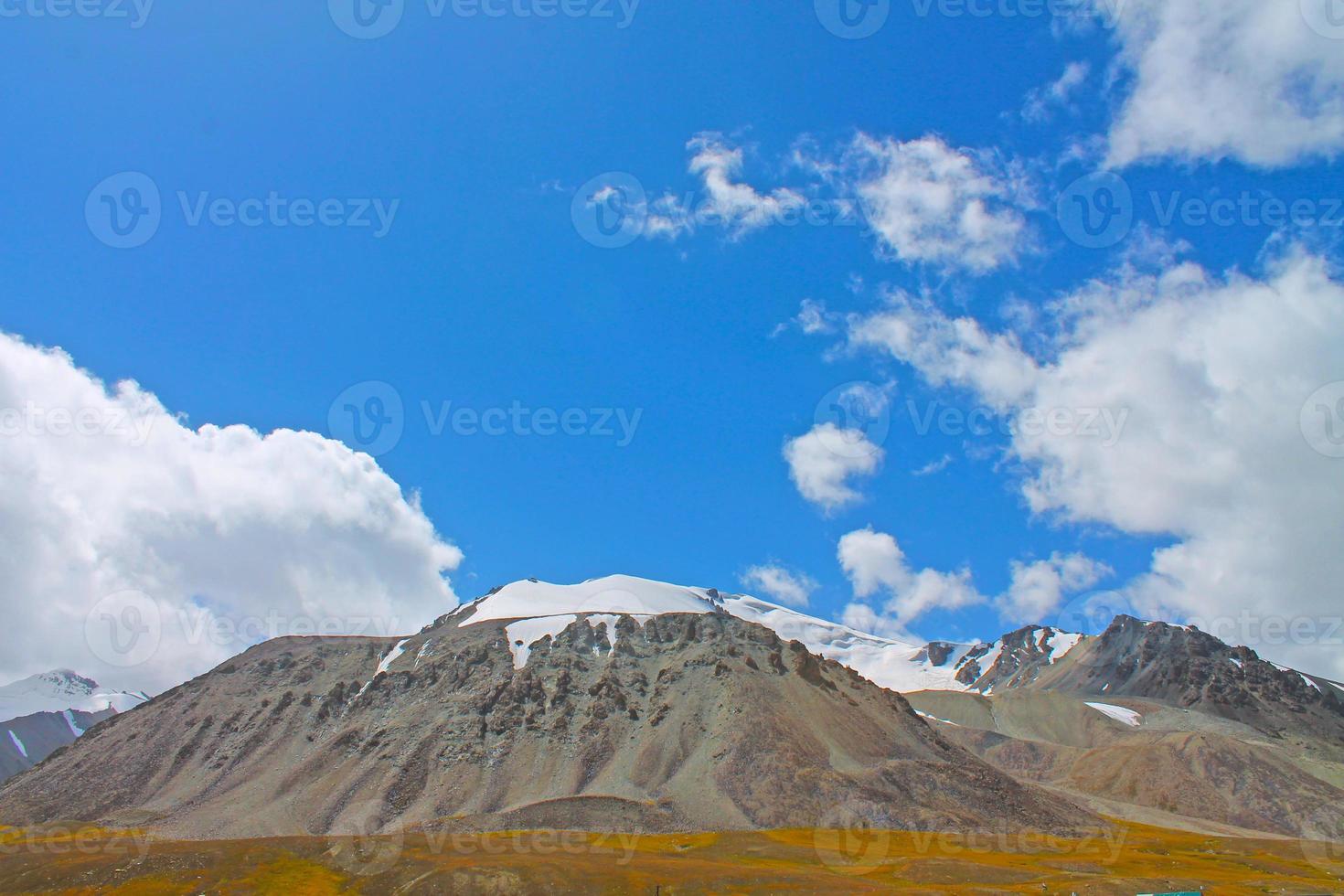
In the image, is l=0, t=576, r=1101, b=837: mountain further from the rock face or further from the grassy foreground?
the grassy foreground

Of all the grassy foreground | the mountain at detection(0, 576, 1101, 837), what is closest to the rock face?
the mountain at detection(0, 576, 1101, 837)

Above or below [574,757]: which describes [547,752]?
above

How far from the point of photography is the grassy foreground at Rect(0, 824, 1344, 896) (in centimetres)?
8562

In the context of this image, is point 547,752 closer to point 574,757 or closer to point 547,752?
point 547,752

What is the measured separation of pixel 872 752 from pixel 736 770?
26415 millimetres

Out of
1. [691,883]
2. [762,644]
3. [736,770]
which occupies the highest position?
[762,644]

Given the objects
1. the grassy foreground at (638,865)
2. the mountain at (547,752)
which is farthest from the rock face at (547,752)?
the grassy foreground at (638,865)

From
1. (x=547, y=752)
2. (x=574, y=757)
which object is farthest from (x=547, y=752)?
(x=574, y=757)

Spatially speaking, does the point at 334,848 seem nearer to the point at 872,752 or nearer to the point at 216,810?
the point at 216,810

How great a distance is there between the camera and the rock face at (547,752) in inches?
5344

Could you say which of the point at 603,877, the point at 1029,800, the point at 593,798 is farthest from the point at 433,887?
the point at 1029,800

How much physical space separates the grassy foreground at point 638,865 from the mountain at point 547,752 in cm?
1047

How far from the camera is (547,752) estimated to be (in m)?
157

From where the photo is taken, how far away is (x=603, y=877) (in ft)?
291
